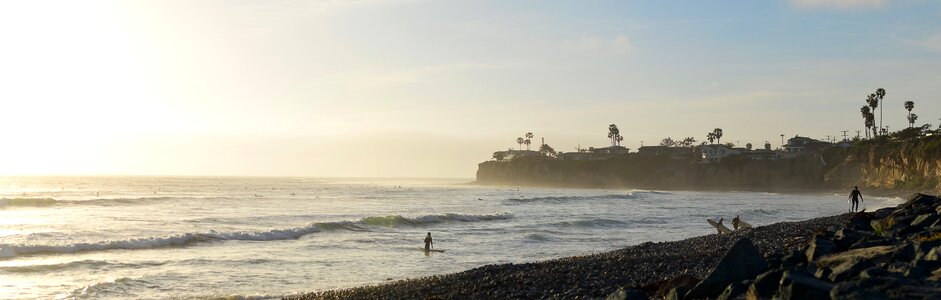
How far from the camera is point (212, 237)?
125 ft

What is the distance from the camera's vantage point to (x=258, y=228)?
4528cm

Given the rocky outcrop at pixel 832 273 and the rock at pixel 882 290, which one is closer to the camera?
the rock at pixel 882 290

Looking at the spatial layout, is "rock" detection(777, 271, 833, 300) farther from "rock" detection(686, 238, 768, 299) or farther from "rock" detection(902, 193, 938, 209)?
"rock" detection(902, 193, 938, 209)

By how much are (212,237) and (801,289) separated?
3442 cm

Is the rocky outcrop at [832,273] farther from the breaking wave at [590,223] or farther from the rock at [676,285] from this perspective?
the breaking wave at [590,223]

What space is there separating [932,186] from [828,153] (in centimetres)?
5683

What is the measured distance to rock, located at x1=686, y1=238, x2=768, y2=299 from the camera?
31.7 feet

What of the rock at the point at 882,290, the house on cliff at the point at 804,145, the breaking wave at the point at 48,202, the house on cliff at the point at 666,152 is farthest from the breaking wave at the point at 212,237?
the house on cliff at the point at 666,152

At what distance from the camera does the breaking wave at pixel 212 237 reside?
31948 mm

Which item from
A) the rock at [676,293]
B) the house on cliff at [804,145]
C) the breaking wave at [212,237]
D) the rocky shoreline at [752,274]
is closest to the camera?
the rocky shoreline at [752,274]

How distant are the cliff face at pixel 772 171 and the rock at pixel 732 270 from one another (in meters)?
79.6

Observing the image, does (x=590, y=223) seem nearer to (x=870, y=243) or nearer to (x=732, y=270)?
(x=870, y=243)

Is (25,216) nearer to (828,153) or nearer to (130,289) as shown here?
(130,289)

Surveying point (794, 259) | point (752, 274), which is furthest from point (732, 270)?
point (794, 259)
